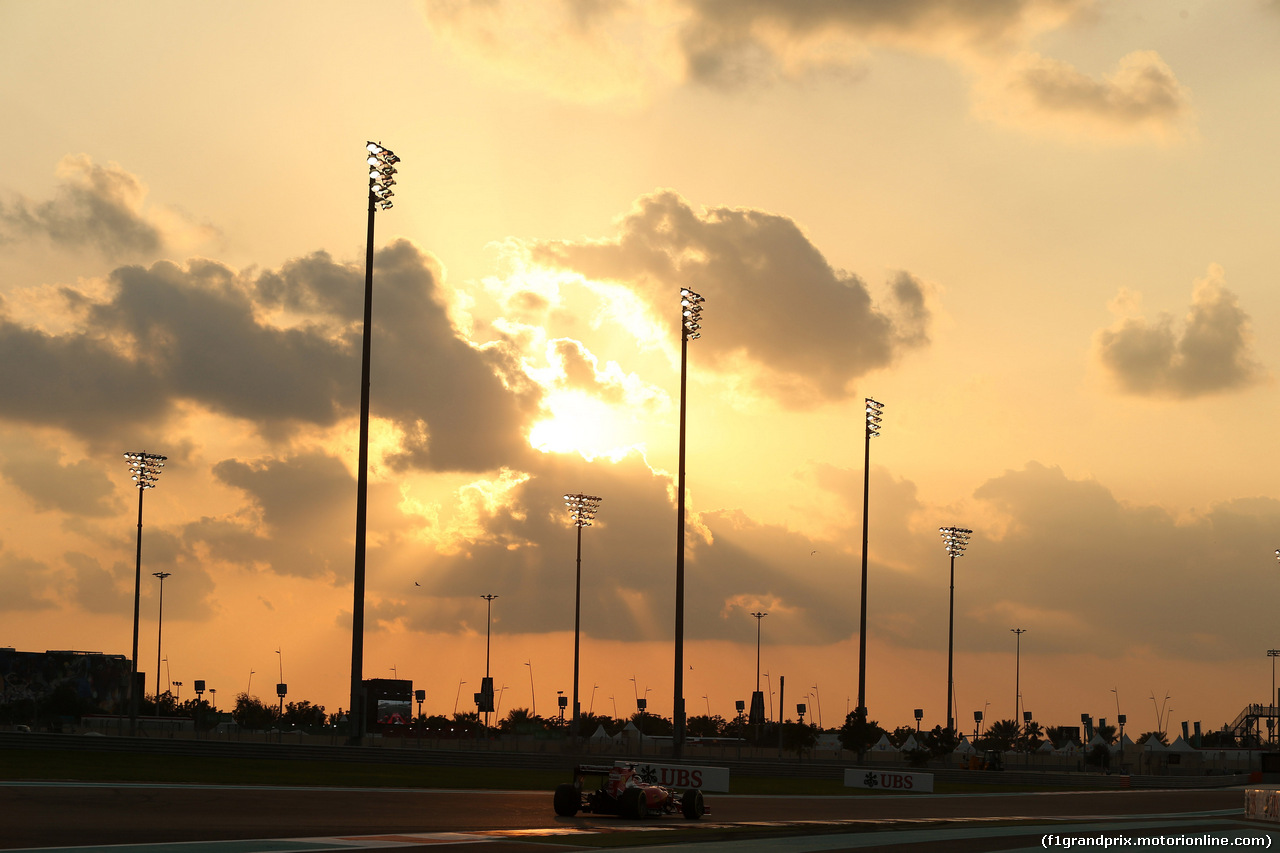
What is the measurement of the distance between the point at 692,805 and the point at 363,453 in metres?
23.9

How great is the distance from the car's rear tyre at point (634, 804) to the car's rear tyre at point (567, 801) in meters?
1.17

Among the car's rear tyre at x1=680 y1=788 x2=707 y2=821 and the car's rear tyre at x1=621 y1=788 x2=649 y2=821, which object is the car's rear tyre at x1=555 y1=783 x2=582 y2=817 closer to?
the car's rear tyre at x1=621 y1=788 x2=649 y2=821

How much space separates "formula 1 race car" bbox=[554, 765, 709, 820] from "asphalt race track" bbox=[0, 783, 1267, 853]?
353mm

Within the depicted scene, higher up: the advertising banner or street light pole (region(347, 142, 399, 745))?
street light pole (region(347, 142, 399, 745))

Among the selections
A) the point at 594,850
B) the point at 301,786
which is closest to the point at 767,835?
Result: the point at 594,850

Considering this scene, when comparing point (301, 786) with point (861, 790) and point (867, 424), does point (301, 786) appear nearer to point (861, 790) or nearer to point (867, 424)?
point (861, 790)

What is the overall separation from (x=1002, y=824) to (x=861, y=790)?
2673cm

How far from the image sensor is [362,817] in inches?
1103

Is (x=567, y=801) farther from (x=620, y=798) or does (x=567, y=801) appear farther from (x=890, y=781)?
(x=890, y=781)

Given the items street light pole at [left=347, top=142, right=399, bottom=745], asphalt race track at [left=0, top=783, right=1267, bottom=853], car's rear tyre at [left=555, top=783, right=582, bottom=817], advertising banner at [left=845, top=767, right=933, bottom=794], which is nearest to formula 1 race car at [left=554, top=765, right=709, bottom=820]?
car's rear tyre at [left=555, top=783, right=582, bottom=817]

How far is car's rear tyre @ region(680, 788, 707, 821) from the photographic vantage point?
32.2 m

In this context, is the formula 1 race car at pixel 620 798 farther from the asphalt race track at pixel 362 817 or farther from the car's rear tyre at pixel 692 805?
the asphalt race track at pixel 362 817

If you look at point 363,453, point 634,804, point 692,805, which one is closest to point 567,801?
point 634,804

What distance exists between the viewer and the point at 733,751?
84625mm
